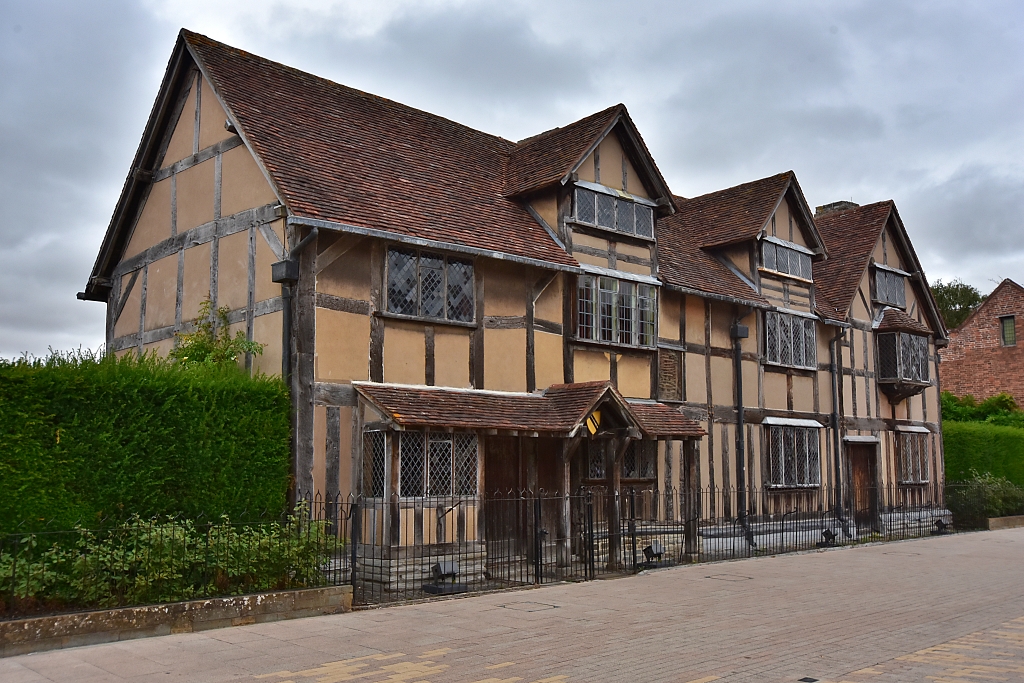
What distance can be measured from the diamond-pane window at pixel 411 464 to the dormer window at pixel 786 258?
12.5 m

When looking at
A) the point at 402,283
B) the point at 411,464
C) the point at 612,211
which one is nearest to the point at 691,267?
the point at 612,211

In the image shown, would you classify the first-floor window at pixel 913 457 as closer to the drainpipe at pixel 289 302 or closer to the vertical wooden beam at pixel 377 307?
the vertical wooden beam at pixel 377 307

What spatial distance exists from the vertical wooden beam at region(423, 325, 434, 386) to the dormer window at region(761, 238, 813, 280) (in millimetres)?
11087

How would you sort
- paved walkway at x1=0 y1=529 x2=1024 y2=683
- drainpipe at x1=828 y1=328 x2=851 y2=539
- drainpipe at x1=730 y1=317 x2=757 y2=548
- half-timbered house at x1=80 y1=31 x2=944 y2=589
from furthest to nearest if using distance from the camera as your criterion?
1. drainpipe at x1=828 y1=328 x2=851 y2=539
2. drainpipe at x1=730 y1=317 x2=757 y2=548
3. half-timbered house at x1=80 y1=31 x2=944 y2=589
4. paved walkway at x1=0 y1=529 x2=1024 y2=683

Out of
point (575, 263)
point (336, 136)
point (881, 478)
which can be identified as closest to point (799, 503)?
point (881, 478)

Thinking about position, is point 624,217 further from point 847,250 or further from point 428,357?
point 847,250

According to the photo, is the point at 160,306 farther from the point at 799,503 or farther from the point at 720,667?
the point at 799,503

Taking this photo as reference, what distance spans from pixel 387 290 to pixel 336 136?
12.6 ft

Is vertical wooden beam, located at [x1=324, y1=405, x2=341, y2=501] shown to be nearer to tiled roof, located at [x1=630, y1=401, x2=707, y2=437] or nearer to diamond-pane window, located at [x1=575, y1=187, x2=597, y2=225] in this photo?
tiled roof, located at [x1=630, y1=401, x2=707, y2=437]

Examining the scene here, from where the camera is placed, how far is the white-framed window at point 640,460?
64.2 feet

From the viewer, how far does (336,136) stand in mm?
17438

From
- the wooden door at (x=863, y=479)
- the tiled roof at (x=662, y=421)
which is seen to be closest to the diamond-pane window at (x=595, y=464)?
the tiled roof at (x=662, y=421)

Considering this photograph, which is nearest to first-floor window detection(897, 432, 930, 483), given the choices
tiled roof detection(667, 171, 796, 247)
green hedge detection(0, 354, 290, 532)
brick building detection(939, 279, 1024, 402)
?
tiled roof detection(667, 171, 796, 247)

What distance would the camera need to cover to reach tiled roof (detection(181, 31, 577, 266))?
49.8 ft
